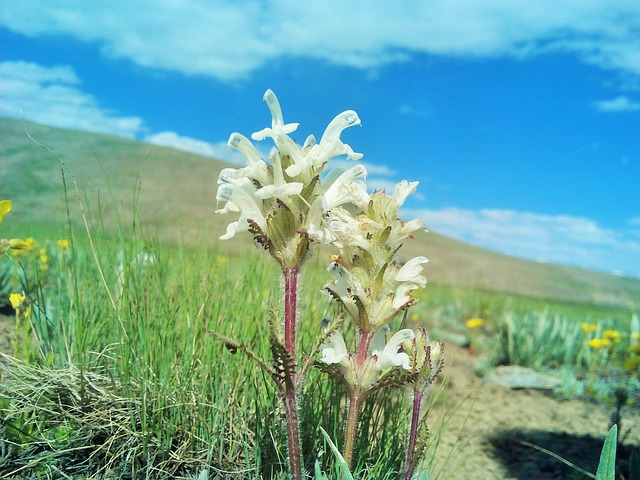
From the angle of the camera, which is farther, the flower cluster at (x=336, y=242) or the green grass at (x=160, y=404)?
the green grass at (x=160, y=404)

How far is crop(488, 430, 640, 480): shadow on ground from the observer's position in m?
3.37

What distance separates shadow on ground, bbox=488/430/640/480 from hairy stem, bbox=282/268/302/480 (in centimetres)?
200

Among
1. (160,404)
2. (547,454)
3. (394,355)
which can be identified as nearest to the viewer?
(394,355)

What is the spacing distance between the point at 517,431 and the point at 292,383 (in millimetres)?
3058

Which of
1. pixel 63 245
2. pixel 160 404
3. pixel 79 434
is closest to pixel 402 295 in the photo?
pixel 160 404

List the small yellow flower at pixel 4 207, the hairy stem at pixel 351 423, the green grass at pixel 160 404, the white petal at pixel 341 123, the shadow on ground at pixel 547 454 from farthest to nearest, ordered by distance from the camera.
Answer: the shadow on ground at pixel 547 454 → the green grass at pixel 160 404 → the small yellow flower at pixel 4 207 → the hairy stem at pixel 351 423 → the white petal at pixel 341 123

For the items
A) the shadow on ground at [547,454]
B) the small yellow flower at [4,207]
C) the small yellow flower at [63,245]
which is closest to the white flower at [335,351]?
the small yellow flower at [4,207]

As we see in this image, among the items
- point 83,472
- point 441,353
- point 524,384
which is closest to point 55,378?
point 83,472

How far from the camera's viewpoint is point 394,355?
179 centimetres

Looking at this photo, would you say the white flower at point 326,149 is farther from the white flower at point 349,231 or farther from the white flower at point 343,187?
the white flower at point 349,231

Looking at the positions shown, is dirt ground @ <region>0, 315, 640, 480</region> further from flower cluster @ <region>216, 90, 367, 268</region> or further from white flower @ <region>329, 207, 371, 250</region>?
flower cluster @ <region>216, 90, 367, 268</region>

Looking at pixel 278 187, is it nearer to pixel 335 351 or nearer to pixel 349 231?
pixel 349 231

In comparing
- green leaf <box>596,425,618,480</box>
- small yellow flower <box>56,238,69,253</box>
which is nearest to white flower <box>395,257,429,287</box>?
green leaf <box>596,425,618,480</box>

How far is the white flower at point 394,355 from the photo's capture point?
1.77 meters
